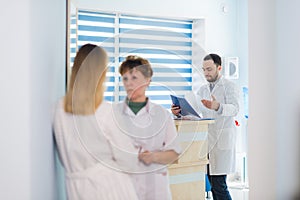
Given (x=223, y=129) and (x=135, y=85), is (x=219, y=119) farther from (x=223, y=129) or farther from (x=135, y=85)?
(x=135, y=85)

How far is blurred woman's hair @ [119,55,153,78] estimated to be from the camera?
1.75m

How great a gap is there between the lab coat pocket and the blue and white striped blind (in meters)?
0.30

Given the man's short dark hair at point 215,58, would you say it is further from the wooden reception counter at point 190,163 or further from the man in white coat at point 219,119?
the wooden reception counter at point 190,163

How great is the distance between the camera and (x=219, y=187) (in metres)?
2.03

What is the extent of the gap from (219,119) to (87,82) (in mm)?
681

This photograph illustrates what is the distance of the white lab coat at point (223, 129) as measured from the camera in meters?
1.95

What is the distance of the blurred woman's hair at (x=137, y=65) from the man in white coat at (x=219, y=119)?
0.90 feet

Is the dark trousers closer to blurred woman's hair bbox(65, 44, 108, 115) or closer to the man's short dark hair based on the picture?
the man's short dark hair
